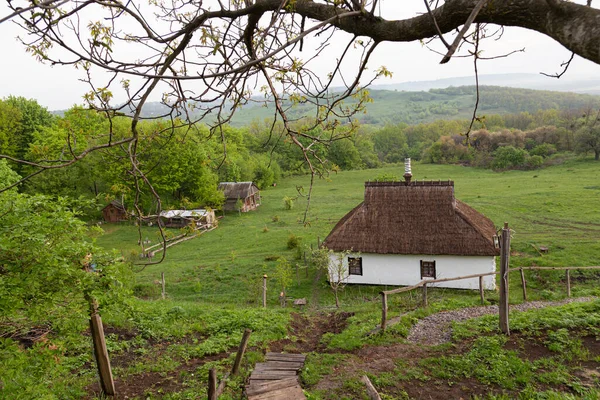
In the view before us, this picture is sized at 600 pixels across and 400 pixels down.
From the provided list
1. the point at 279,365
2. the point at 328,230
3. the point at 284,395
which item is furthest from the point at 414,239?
the point at 284,395

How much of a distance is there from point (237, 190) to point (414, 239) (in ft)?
81.8

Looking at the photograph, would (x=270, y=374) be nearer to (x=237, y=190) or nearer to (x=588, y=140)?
(x=237, y=190)

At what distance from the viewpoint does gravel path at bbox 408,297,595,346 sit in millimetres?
9133

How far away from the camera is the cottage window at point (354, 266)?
18.6 m

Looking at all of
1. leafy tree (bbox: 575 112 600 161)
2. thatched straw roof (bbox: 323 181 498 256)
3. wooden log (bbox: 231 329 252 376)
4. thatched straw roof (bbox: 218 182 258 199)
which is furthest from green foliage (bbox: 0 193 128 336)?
leafy tree (bbox: 575 112 600 161)

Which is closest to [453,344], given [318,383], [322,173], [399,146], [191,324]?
[318,383]

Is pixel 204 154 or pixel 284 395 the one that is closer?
pixel 284 395

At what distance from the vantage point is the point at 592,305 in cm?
965

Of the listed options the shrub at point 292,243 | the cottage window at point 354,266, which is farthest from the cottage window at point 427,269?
the shrub at point 292,243

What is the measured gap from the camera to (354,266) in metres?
18.7

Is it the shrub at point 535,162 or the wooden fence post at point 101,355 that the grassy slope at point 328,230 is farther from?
the wooden fence post at point 101,355

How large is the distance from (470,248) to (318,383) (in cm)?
1262

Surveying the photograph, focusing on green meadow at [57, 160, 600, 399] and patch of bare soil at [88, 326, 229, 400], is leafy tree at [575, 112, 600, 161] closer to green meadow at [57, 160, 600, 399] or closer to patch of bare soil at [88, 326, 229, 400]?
green meadow at [57, 160, 600, 399]

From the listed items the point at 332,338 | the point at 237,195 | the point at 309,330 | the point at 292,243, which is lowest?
the point at 292,243
